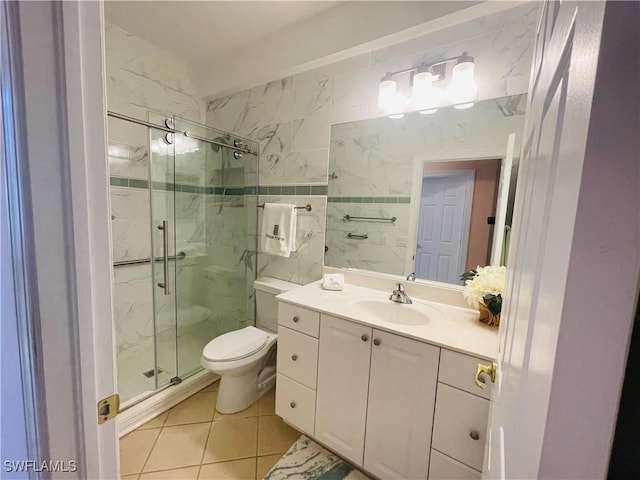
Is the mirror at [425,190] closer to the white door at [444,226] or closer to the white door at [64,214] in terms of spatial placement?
the white door at [444,226]

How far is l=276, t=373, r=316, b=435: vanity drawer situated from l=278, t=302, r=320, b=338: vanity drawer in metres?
0.33

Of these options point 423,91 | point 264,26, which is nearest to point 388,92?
point 423,91

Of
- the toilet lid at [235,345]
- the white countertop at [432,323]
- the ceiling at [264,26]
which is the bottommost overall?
the toilet lid at [235,345]

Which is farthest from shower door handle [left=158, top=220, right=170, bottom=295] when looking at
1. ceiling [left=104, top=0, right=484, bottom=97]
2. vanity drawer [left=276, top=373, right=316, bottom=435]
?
ceiling [left=104, top=0, right=484, bottom=97]

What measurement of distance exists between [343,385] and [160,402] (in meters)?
1.33

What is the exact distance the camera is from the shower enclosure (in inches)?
74.2

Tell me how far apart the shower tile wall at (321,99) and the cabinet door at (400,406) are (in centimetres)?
94

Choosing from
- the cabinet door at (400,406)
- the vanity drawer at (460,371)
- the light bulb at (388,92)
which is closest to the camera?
the vanity drawer at (460,371)

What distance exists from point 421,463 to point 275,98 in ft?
7.93

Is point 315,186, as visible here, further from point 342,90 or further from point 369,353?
point 369,353

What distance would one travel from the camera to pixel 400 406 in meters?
1.20

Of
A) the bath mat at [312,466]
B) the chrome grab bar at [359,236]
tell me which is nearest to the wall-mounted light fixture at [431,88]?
the chrome grab bar at [359,236]

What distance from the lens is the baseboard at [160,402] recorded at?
5.43 ft

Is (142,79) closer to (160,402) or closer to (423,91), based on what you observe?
(423,91)
